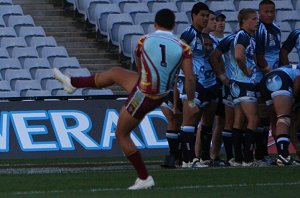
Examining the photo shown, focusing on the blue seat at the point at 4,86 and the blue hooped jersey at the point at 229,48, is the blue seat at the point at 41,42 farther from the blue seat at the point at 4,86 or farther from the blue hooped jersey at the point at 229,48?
the blue hooped jersey at the point at 229,48

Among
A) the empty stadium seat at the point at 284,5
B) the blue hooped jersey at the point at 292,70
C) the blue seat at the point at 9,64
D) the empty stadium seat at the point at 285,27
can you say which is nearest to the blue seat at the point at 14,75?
the blue seat at the point at 9,64

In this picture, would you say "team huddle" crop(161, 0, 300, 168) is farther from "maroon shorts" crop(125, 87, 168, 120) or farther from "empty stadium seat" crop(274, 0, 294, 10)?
"empty stadium seat" crop(274, 0, 294, 10)

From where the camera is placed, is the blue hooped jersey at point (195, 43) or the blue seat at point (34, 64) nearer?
the blue hooped jersey at point (195, 43)

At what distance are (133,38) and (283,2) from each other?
4518 mm

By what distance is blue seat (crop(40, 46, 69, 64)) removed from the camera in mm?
23172

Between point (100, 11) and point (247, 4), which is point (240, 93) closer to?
point (100, 11)

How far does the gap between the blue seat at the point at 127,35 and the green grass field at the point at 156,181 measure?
288 inches

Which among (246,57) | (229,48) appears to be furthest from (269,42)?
(229,48)

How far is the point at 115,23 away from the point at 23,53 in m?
2.61

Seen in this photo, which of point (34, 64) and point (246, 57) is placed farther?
point (34, 64)

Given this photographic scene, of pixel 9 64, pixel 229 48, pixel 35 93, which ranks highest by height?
pixel 229 48

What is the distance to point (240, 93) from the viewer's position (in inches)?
663

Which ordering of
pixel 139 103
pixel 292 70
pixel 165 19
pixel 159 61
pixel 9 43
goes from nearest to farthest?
1. pixel 139 103
2. pixel 159 61
3. pixel 165 19
4. pixel 292 70
5. pixel 9 43

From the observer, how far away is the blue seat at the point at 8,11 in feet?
79.9
